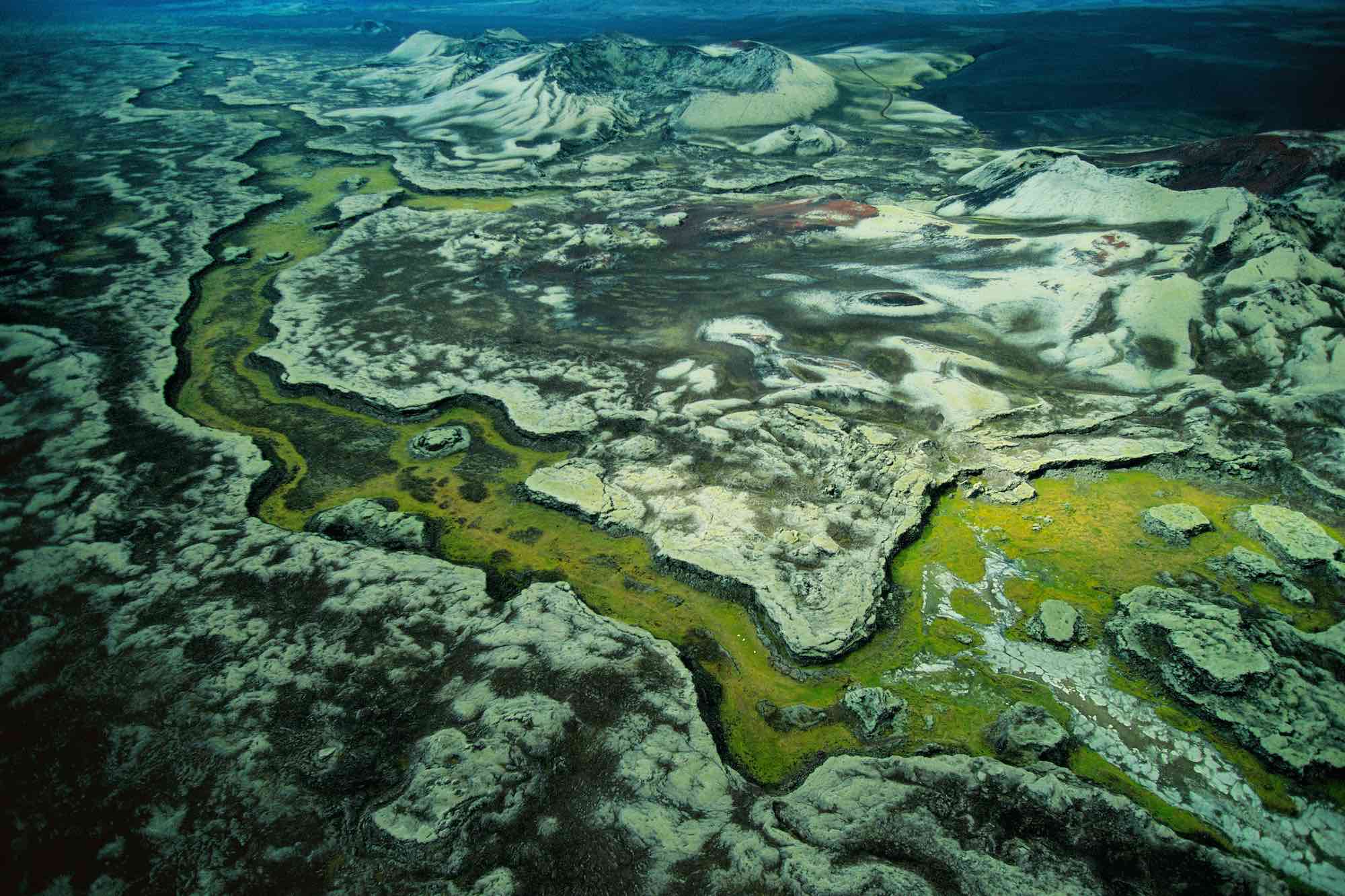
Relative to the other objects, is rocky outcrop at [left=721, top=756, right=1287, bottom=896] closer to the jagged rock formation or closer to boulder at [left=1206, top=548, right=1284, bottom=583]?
boulder at [left=1206, top=548, right=1284, bottom=583]

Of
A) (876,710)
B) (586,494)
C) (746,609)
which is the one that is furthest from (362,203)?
(876,710)

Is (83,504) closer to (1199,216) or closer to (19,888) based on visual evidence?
(19,888)

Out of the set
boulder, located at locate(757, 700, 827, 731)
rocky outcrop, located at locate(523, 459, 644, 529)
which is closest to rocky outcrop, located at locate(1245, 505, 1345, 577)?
boulder, located at locate(757, 700, 827, 731)

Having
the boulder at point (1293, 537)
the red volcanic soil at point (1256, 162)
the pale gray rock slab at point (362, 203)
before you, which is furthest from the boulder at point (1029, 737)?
the pale gray rock slab at point (362, 203)

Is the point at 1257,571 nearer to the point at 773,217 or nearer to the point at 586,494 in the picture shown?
the point at 586,494

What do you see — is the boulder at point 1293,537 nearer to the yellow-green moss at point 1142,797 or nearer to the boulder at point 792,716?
the yellow-green moss at point 1142,797

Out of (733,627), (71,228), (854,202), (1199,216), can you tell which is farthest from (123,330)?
(1199,216)

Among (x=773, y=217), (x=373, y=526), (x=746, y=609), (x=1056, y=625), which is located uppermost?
(x=773, y=217)
